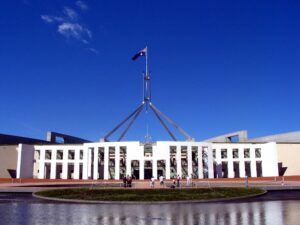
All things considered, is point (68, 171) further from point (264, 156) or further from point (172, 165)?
point (264, 156)

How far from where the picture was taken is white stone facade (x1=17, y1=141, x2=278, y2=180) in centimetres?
6000

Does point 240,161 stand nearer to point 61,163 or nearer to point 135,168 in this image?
point 135,168

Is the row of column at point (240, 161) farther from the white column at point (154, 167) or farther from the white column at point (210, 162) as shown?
the white column at point (154, 167)

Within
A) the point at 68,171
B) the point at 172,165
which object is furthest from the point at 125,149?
the point at 68,171

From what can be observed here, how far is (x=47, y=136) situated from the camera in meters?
89.1

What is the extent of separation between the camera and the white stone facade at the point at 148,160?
197 ft

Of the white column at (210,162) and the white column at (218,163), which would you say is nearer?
the white column at (210,162)

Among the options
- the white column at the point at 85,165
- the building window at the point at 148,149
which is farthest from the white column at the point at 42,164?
the building window at the point at 148,149

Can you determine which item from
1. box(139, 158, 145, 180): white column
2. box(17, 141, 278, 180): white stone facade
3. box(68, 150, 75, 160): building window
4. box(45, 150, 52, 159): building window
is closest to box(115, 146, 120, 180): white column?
box(17, 141, 278, 180): white stone facade

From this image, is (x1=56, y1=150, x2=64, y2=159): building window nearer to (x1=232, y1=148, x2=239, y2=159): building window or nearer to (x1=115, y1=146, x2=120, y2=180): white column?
(x1=115, y1=146, x2=120, y2=180): white column

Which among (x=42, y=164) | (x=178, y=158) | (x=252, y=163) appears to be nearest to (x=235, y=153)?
(x=252, y=163)

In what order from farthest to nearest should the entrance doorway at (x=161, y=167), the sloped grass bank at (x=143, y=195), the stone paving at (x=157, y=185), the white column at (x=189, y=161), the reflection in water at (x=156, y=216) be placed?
the entrance doorway at (x=161, y=167), the white column at (x=189, y=161), the stone paving at (x=157, y=185), the sloped grass bank at (x=143, y=195), the reflection in water at (x=156, y=216)

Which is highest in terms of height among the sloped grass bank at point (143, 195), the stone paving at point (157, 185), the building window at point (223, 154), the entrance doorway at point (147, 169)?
the building window at point (223, 154)

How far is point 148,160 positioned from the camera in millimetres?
61312
